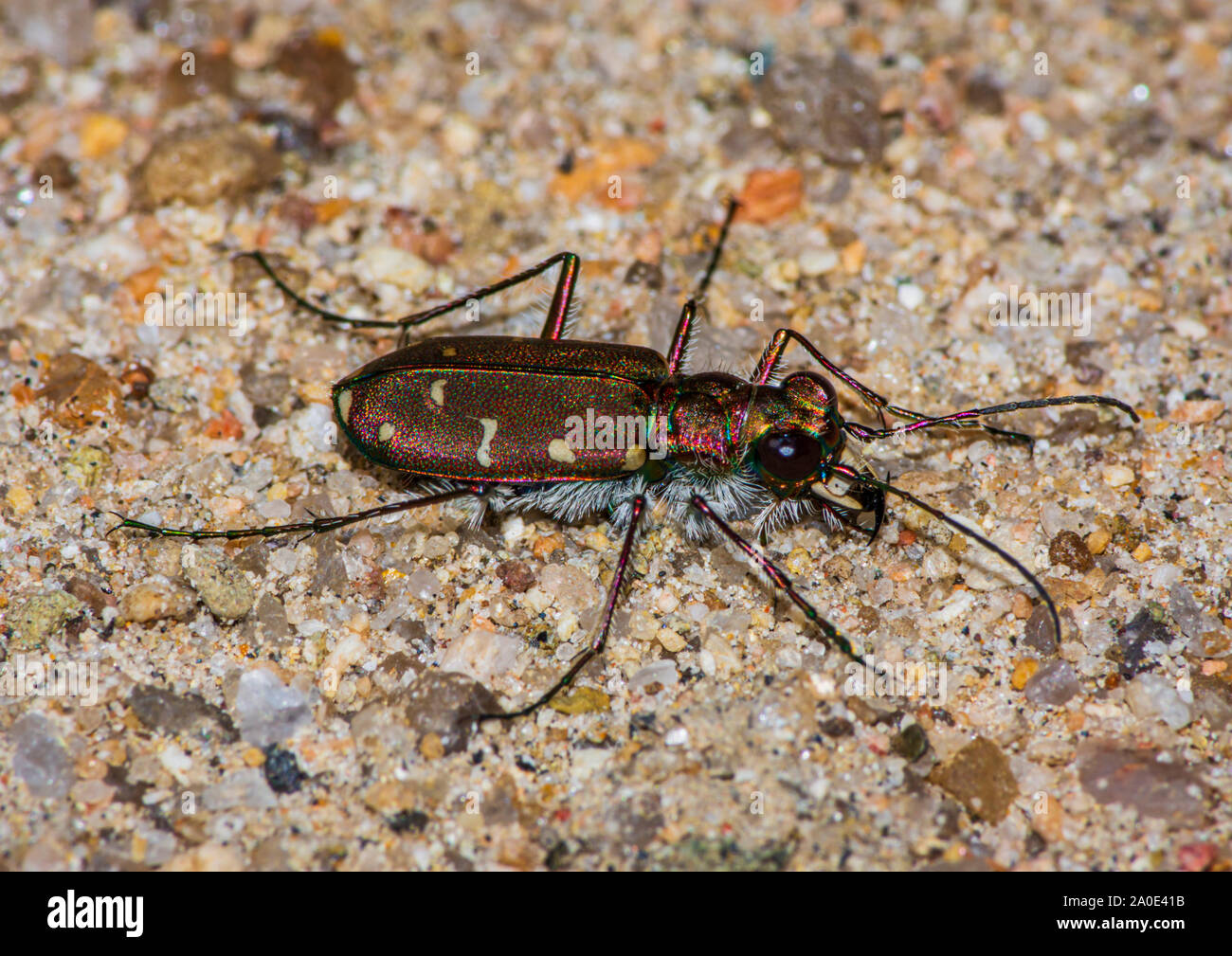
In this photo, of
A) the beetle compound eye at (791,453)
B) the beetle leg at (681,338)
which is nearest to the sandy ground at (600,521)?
the beetle leg at (681,338)

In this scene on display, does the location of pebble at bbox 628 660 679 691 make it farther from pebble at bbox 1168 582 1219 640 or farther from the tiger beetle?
pebble at bbox 1168 582 1219 640

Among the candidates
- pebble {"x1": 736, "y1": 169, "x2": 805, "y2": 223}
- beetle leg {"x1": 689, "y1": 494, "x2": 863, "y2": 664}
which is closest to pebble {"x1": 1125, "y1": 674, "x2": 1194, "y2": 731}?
beetle leg {"x1": 689, "y1": 494, "x2": 863, "y2": 664}

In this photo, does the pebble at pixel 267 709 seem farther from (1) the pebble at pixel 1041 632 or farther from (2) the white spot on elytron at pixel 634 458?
(1) the pebble at pixel 1041 632

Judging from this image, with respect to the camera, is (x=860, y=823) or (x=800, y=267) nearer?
(x=860, y=823)

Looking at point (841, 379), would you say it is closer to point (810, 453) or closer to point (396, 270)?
point (810, 453)

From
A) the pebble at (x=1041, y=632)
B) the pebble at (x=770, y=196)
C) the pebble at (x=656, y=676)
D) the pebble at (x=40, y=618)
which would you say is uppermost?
the pebble at (x=770, y=196)
